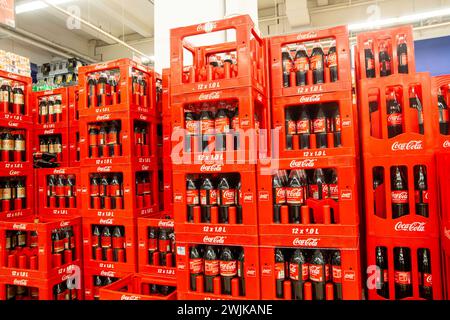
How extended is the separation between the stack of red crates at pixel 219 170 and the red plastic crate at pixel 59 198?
6.45ft

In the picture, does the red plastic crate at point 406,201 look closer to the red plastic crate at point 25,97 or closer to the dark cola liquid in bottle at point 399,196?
the dark cola liquid in bottle at point 399,196

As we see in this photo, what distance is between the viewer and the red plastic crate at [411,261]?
2725 mm

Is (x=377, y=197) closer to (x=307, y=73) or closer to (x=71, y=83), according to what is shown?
(x=307, y=73)

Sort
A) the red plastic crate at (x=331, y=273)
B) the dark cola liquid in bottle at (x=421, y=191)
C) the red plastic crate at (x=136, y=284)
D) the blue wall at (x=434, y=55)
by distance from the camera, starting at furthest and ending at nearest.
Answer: the blue wall at (x=434, y=55)
the red plastic crate at (x=136, y=284)
the dark cola liquid in bottle at (x=421, y=191)
the red plastic crate at (x=331, y=273)

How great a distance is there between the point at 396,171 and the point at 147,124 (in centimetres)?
282

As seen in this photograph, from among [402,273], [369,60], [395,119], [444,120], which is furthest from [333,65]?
[402,273]

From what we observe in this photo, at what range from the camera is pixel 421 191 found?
286 cm

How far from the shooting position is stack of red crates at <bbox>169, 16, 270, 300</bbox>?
2623 mm

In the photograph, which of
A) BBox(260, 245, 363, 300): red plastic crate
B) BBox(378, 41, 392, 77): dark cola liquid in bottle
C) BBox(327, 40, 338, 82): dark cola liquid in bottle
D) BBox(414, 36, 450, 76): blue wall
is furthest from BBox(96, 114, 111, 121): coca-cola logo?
BBox(414, 36, 450, 76): blue wall

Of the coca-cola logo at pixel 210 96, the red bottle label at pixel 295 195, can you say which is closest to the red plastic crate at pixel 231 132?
the coca-cola logo at pixel 210 96

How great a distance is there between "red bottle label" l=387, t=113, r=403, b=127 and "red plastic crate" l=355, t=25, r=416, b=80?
1.16 feet

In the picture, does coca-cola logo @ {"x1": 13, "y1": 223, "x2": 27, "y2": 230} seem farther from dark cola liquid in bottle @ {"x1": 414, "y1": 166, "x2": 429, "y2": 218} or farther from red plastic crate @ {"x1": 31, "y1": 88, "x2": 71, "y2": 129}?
dark cola liquid in bottle @ {"x1": 414, "y1": 166, "x2": 429, "y2": 218}

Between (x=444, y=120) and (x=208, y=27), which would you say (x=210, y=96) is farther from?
(x=444, y=120)

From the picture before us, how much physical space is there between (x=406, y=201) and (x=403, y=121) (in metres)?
0.66
